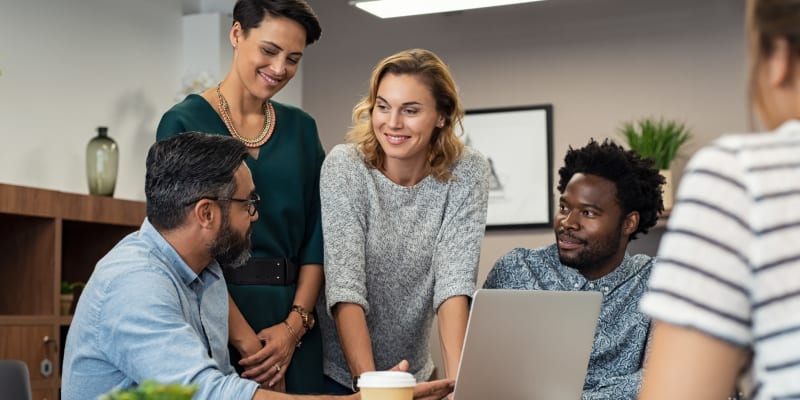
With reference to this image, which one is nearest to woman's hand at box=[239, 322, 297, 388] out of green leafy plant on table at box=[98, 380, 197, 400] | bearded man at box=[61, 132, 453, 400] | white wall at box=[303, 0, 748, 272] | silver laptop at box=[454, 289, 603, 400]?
bearded man at box=[61, 132, 453, 400]

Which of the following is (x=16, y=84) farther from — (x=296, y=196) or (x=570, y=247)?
(x=570, y=247)

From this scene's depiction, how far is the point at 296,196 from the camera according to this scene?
2.39 m

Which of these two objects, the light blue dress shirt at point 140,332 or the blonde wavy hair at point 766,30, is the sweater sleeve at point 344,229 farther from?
the blonde wavy hair at point 766,30

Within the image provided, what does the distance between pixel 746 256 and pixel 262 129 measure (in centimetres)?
178

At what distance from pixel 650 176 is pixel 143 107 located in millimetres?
2791

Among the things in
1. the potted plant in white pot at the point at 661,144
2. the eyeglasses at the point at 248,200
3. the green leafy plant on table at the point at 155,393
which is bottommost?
the green leafy plant on table at the point at 155,393

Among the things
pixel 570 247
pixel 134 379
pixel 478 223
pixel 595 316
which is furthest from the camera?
pixel 570 247

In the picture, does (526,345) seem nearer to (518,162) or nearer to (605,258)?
(605,258)

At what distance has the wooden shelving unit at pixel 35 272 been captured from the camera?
365cm

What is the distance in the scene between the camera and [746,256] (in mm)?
743

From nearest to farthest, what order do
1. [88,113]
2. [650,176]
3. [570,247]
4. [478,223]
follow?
[478,223] < [570,247] < [650,176] < [88,113]

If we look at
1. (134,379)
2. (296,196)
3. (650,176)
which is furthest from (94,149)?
(134,379)

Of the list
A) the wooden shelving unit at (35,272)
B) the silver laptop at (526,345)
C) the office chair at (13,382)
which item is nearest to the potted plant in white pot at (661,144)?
the wooden shelving unit at (35,272)

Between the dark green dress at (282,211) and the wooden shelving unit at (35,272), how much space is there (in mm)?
1579
